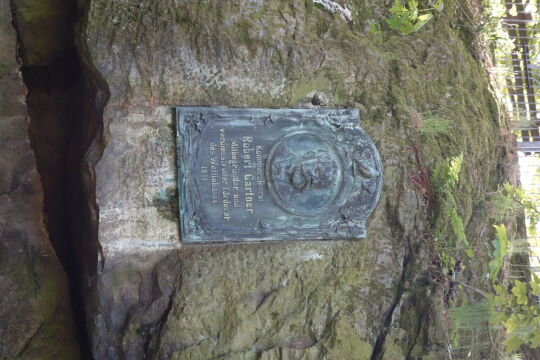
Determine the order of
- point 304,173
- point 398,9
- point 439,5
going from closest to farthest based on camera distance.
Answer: point 304,173
point 398,9
point 439,5

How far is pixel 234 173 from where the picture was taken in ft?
11.6

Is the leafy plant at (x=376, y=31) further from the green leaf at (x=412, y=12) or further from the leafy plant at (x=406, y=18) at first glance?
the green leaf at (x=412, y=12)

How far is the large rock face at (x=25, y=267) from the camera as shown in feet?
12.4

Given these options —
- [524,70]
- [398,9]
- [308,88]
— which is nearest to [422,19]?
[398,9]

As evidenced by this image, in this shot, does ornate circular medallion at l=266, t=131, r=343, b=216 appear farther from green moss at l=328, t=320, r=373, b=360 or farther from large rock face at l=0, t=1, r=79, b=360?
large rock face at l=0, t=1, r=79, b=360

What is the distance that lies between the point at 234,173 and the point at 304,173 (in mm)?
475

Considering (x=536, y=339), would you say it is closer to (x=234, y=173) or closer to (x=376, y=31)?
(x=234, y=173)

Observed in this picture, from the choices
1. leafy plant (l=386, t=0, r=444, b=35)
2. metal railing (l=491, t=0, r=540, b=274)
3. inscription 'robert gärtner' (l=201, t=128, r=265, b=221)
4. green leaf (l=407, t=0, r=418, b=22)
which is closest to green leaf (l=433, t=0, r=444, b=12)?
leafy plant (l=386, t=0, r=444, b=35)

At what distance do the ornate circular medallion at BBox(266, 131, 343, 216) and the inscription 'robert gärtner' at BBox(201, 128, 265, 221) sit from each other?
9 centimetres

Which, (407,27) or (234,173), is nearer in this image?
(234,173)

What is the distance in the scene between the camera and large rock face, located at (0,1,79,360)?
3775 mm

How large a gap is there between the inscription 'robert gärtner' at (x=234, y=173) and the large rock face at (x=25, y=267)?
1.42 metres

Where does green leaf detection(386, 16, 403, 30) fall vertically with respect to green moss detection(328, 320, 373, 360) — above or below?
above

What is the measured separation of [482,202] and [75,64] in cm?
351
